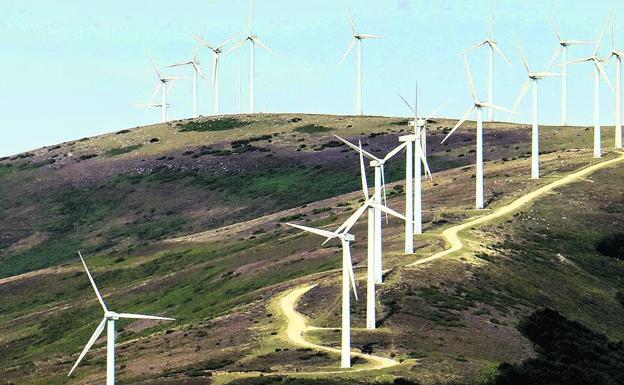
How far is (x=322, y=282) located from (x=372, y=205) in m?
24.8

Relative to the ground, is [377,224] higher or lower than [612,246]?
higher

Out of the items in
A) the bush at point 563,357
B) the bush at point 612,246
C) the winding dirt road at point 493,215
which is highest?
the winding dirt road at point 493,215

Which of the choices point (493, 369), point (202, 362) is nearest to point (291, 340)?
point (202, 362)

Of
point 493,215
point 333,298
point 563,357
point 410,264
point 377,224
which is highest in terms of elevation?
point 377,224

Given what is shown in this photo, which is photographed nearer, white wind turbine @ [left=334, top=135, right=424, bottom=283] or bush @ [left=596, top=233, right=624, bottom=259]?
white wind turbine @ [left=334, top=135, right=424, bottom=283]

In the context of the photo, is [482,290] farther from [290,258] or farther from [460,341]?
[290,258]

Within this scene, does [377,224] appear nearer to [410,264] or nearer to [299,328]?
[299,328]

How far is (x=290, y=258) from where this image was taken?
16612cm

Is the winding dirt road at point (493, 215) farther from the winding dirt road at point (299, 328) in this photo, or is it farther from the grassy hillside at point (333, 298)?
the winding dirt road at point (299, 328)

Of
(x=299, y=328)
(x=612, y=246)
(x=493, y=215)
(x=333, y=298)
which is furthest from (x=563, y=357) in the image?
(x=493, y=215)

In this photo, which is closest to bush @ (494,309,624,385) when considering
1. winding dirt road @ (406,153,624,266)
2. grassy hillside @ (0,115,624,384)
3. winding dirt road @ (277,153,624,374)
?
grassy hillside @ (0,115,624,384)

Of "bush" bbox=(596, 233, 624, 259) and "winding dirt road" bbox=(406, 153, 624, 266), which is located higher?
"winding dirt road" bbox=(406, 153, 624, 266)

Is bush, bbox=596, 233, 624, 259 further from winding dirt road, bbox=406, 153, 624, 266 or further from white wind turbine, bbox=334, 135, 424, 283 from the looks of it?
white wind turbine, bbox=334, 135, 424, 283

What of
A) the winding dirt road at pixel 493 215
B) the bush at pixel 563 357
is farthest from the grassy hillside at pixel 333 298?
the winding dirt road at pixel 493 215
